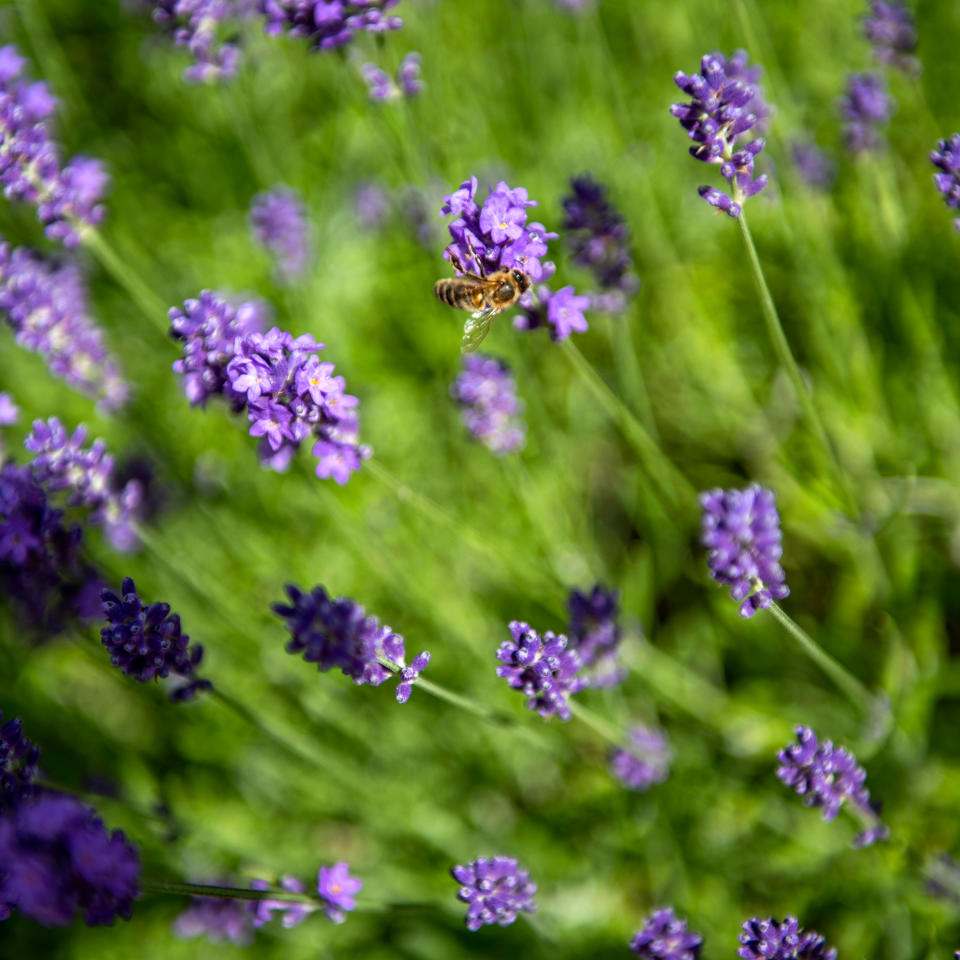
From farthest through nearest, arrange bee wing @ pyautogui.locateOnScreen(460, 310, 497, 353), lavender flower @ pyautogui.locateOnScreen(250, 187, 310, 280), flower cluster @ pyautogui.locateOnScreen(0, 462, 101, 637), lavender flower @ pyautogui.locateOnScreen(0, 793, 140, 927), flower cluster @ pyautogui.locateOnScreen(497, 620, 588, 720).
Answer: lavender flower @ pyautogui.locateOnScreen(250, 187, 310, 280)
bee wing @ pyautogui.locateOnScreen(460, 310, 497, 353)
flower cluster @ pyautogui.locateOnScreen(0, 462, 101, 637)
flower cluster @ pyautogui.locateOnScreen(497, 620, 588, 720)
lavender flower @ pyautogui.locateOnScreen(0, 793, 140, 927)

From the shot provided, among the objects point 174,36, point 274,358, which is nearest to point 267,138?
point 174,36

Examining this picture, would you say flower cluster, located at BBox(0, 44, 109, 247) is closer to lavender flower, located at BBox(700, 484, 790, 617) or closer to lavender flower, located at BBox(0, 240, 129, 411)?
lavender flower, located at BBox(0, 240, 129, 411)

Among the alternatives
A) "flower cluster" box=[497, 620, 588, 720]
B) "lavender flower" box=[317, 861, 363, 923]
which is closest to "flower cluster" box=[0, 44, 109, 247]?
"flower cluster" box=[497, 620, 588, 720]

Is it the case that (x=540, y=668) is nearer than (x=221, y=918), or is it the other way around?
(x=540, y=668)

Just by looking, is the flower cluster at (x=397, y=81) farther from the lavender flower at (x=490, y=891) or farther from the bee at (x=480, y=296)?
the lavender flower at (x=490, y=891)

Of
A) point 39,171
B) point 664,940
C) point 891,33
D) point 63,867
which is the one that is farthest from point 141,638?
point 891,33

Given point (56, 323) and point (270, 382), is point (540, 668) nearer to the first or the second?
point (270, 382)

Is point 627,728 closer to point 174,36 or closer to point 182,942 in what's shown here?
point 182,942
